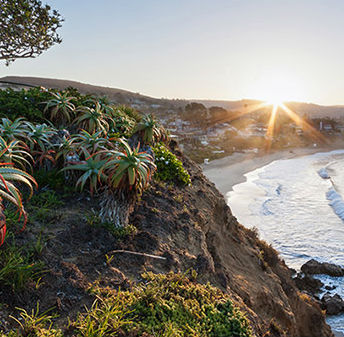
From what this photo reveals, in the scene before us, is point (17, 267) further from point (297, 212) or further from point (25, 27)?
point (297, 212)

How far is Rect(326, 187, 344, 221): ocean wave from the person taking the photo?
2002cm

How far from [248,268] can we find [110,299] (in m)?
4.81

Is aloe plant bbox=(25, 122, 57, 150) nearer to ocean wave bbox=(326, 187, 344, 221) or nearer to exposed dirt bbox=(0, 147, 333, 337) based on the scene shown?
exposed dirt bbox=(0, 147, 333, 337)

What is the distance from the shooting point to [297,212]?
1958 centimetres

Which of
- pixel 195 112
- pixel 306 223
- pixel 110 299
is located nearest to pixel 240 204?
pixel 306 223

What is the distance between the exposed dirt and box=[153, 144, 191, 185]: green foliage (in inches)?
12.2

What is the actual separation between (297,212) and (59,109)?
1747 centimetres

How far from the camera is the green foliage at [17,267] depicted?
3.06m

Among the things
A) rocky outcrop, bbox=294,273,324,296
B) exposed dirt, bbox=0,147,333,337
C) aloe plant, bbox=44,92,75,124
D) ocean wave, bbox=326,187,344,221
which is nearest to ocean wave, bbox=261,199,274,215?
ocean wave, bbox=326,187,344,221

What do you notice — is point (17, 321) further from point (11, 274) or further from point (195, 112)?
point (195, 112)

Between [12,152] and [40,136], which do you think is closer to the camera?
[12,152]

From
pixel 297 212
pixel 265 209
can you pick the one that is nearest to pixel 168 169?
pixel 265 209

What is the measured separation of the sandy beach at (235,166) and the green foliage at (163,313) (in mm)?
21121

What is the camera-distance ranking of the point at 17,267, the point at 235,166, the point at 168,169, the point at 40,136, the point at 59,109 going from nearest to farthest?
the point at 17,267, the point at 40,136, the point at 168,169, the point at 59,109, the point at 235,166
